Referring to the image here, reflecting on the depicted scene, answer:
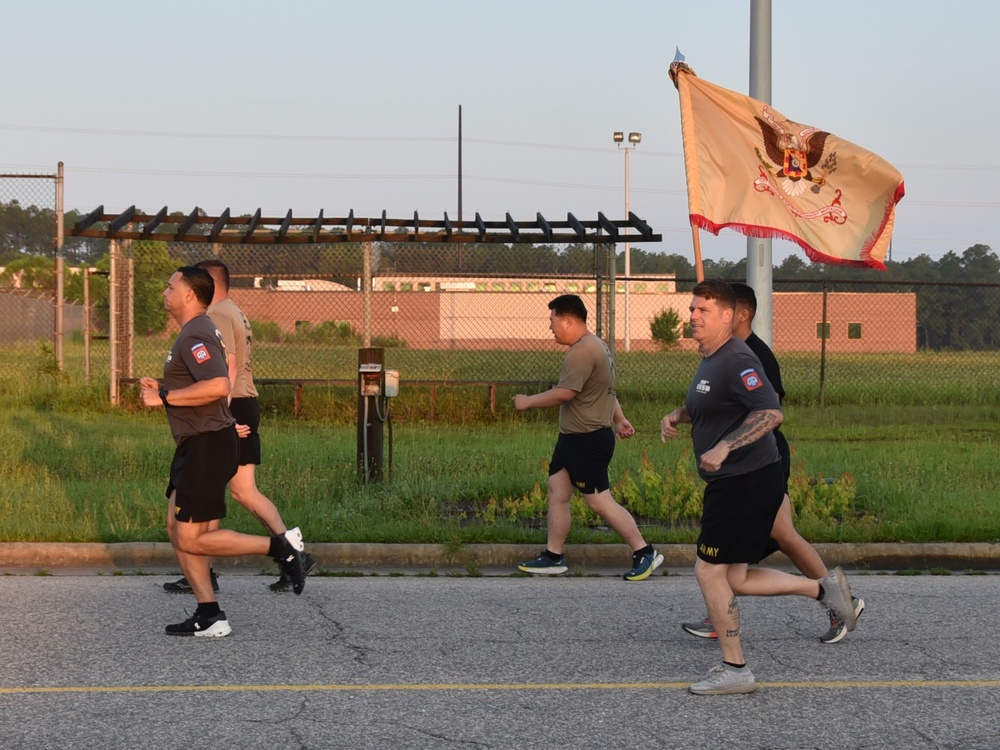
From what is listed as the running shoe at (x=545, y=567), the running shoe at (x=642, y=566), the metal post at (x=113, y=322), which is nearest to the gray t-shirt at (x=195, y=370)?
the running shoe at (x=545, y=567)

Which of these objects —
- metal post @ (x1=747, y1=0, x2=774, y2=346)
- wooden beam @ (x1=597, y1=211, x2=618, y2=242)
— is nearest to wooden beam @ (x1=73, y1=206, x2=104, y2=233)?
wooden beam @ (x1=597, y1=211, x2=618, y2=242)

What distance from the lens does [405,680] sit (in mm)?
5895

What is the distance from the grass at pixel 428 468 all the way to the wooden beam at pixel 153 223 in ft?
7.91

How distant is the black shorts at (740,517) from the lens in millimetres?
5797

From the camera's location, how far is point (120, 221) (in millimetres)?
16672

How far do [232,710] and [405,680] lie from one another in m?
0.87

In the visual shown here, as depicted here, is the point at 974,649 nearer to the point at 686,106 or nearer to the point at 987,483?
the point at 686,106

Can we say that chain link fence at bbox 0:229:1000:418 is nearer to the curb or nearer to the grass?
the grass

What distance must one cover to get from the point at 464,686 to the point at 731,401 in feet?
5.85

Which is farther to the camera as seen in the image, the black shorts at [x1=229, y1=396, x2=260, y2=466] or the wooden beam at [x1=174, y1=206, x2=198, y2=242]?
the wooden beam at [x1=174, y1=206, x2=198, y2=242]

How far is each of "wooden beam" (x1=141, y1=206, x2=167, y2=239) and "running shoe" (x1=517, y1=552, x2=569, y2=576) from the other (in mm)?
9804

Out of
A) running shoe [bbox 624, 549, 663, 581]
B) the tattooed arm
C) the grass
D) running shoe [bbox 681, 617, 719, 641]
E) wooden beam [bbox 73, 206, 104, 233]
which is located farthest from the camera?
wooden beam [bbox 73, 206, 104, 233]

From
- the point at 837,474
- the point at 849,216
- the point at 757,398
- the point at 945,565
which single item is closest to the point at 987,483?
the point at 837,474

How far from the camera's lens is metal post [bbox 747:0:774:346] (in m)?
10.8
